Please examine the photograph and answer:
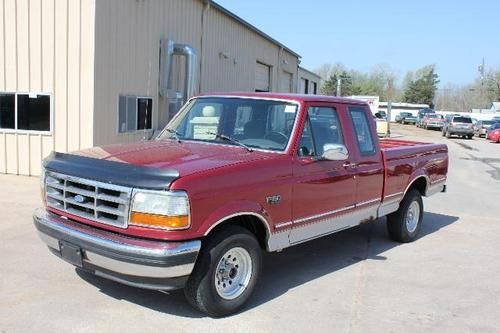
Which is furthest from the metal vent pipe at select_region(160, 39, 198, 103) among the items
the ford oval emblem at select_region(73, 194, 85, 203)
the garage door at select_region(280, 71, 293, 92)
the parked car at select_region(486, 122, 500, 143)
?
the parked car at select_region(486, 122, 500, 143)

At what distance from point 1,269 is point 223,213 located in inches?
109

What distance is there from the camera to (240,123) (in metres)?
5.67

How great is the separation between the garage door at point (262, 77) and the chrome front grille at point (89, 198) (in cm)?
2052

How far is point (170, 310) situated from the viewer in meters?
4.74

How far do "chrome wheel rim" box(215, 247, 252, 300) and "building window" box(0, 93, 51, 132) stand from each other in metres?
8.20

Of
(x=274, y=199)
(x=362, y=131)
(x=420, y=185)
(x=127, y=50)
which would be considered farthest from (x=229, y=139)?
(x=127, y=50)

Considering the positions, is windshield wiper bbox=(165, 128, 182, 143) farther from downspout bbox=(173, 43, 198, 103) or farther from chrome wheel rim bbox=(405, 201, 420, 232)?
downspout bbox=(173, 43, 198, 103)

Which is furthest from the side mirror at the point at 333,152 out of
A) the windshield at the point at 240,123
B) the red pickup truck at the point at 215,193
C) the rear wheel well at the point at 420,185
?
the rear wheel well at the point at 420,185

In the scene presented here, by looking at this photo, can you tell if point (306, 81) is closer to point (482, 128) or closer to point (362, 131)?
point (482, 128)

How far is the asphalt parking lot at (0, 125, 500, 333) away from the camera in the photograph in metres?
4.52

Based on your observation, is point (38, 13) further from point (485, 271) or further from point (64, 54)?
point (485, 271)

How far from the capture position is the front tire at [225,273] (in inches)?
173

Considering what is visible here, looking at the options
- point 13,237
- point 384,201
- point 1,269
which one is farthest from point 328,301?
point 13,237

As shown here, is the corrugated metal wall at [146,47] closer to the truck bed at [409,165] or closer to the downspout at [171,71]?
the downspout at [171,71]
